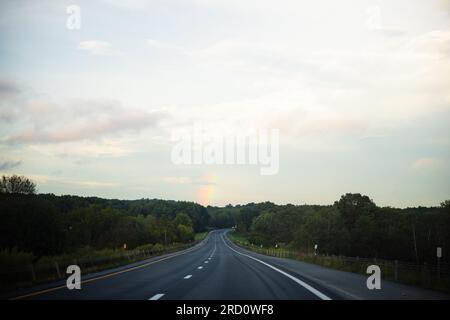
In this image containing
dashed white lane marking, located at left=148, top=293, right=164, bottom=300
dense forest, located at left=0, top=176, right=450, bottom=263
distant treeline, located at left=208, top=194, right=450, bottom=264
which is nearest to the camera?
dashed white lane marking, located at left=148, top=293, right=164, bottom=300

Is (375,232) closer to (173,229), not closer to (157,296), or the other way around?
(173,229)

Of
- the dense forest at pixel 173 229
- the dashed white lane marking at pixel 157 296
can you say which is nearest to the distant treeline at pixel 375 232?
the dense forest at pixel 173 229

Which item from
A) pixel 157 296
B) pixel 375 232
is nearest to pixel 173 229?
pixel 375 232

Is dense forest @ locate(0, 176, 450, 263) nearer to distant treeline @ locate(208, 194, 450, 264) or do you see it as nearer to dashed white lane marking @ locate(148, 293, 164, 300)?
distant treeline @ locate(208, 194, 450, 264)

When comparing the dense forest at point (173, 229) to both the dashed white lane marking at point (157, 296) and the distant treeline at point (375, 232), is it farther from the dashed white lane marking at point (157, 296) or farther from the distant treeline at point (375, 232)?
the dashed white lane marking at point (157, 296)

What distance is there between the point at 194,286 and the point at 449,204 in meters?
78.5

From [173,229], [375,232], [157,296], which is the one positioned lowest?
[173,229]

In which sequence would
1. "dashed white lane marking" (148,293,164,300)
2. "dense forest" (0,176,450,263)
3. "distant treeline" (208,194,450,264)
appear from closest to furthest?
"dashed white lane marking" (148,293,164,300)
"dense forest" (0,176,450,263)
"distant treeline" (208,194,450,264)

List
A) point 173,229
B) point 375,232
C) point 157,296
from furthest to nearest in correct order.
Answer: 1. point 173,229
2. point 375,232
3. point 157,296

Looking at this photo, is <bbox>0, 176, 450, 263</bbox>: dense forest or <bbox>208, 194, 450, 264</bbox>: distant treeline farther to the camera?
<bbox>208, 194, 450, 264</bbox>: distant treeline

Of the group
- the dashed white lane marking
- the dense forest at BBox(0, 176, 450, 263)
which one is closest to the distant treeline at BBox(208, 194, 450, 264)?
the dense forest at BBox(0, 176, 450, 263)
